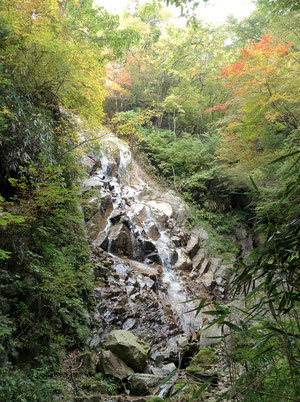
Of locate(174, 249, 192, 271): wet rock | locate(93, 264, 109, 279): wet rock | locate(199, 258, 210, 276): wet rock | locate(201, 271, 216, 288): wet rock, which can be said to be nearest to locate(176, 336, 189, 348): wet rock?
locate(93, 264, 109, 279): wet rock

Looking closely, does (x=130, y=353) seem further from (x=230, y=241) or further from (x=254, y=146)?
(x=230, y=241)

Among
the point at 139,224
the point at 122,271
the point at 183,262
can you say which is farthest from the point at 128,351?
the point at 139,224

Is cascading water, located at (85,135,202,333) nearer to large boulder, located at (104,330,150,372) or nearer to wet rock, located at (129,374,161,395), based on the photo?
large boulder, located at (104,330,150,372)

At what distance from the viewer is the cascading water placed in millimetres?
8490

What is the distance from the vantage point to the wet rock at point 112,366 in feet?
14.4

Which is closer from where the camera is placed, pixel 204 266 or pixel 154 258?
pixel 154 258

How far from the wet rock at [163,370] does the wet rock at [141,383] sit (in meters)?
0.27

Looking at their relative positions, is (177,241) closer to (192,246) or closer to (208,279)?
(192,246)

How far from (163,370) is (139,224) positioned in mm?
6250

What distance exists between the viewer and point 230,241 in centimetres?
1358

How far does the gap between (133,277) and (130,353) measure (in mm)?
3182

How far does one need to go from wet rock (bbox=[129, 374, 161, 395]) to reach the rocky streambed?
0.04 feet

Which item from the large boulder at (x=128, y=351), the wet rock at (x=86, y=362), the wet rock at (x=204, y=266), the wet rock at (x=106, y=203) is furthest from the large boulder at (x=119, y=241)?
the wet rock at (x=86, y=362)

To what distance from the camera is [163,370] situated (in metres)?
4.95
